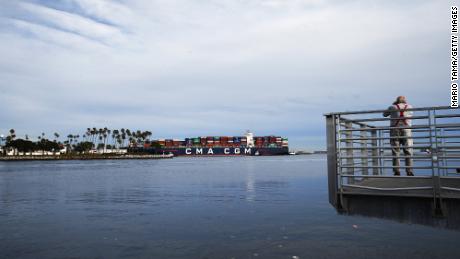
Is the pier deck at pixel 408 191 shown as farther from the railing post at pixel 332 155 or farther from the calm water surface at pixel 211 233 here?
the calm water surface at pixel 211 233

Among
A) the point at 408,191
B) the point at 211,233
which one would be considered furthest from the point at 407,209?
the point at 211,233

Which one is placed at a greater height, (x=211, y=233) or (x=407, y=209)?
(x=407, y=209)

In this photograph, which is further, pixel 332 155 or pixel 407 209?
pixel 332 155

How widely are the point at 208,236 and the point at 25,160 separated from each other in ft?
635

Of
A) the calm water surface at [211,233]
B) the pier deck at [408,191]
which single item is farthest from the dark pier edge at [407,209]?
the calm water surface at [211,233]

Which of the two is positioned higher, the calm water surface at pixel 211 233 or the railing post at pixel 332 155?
the railing post at pixel 332 155

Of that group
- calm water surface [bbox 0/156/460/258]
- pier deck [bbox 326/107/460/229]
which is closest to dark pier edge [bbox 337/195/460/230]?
pier deck [bbox 326/107/460/229]

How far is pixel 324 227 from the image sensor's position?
678 inches

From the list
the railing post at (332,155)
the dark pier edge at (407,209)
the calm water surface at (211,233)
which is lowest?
the calm water surface at (211,233)

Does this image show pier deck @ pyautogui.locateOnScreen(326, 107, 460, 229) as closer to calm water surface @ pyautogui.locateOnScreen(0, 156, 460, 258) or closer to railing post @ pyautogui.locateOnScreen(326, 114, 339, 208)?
railing post @ pyautogui.locateOnScreen(326, 114, 339, 208)

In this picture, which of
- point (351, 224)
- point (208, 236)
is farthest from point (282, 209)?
point (208, 236)

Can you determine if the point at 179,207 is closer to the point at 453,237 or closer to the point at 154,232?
the point at 154,232

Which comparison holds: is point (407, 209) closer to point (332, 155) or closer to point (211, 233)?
point (332, 155)

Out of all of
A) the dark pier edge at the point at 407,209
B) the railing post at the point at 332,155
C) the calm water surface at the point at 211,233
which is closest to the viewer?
the dark pier edge at the point at 407,209
